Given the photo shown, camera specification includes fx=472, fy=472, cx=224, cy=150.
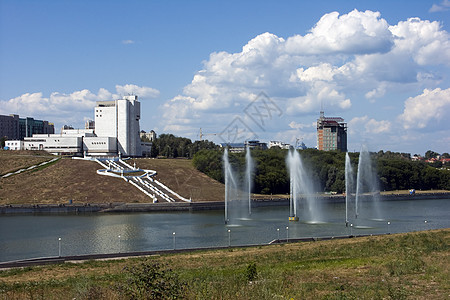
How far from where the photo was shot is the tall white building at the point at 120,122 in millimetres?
126188

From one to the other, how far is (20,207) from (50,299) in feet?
225

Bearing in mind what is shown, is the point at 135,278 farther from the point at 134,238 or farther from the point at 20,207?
the point at 20,207

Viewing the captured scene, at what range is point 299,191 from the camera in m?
111

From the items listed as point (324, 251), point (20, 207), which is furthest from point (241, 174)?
point (324, 251)

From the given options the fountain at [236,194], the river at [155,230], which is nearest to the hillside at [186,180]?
the fountain at [236,194]

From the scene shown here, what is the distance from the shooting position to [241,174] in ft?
348

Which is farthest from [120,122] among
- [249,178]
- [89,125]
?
[249,178]

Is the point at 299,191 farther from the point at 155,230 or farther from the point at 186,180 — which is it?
the point at 155,230

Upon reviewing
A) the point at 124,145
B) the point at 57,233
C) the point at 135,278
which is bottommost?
the point at 57,233

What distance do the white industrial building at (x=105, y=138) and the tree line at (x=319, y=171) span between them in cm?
2193

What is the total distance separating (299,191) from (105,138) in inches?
2057

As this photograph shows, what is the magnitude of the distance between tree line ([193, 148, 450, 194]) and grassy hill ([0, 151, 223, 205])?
6378 millimetres

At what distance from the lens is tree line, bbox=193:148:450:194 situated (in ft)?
356

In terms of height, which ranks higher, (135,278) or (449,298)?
(135,278)
